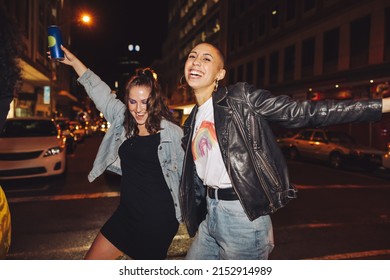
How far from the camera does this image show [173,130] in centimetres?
291

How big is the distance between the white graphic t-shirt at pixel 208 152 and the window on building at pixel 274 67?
28.2m

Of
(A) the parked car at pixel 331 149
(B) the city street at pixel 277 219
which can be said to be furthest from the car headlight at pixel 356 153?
(B) the city street at pixel 277 219

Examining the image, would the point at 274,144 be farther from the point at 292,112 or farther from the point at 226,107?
the point at 226,107

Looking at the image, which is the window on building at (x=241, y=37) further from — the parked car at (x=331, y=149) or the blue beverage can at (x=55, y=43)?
the blue beverage can at (x=55, y=43)

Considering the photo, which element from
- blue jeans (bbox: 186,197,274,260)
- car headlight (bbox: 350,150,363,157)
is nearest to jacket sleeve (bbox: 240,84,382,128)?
blue jeans (bbox: 186,197,274,260)

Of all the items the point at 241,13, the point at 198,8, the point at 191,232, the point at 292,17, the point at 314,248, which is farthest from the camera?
the point at 198,8

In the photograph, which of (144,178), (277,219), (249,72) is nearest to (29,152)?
(277,219)

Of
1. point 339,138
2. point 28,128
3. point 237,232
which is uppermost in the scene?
point 28,128

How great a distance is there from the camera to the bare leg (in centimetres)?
272

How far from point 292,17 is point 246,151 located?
27.7m

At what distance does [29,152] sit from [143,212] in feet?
21.1

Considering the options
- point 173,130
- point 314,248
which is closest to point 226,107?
point 173,130

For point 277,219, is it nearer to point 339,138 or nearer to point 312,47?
point 339,138

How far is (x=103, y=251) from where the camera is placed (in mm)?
2725
